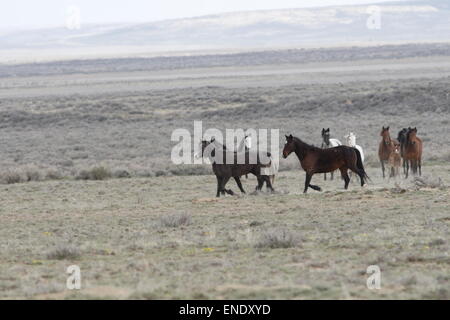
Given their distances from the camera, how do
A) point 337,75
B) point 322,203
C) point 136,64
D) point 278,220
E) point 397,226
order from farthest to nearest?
1. point 136,64
2. point 337,75
3. point 322,203
4. point 278,220
5. point 397,226

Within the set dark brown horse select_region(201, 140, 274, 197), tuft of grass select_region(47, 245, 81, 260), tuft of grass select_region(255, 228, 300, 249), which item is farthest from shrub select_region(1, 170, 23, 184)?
tuft of grass select_region(255, 228, 300, 249)

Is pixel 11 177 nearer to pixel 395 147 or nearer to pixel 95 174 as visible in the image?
pixel 95 174

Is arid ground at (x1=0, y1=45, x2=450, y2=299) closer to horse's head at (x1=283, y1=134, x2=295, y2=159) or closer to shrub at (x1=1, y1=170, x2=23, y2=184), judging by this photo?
shrub at (x1=1, y1=170, x2=23, y2=184)

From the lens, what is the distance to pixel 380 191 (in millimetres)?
19031

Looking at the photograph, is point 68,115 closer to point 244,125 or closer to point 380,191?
point 244,125

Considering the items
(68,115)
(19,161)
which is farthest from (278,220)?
(68,115)

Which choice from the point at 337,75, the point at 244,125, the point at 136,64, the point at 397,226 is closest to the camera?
the point at 397,226

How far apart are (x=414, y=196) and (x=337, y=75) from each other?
72034 millimetres

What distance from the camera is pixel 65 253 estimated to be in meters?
Answer: 12.2

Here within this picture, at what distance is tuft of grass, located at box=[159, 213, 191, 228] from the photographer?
1524 cm

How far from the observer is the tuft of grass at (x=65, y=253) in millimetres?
12227

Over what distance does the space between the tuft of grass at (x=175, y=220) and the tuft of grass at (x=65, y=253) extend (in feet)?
10.1

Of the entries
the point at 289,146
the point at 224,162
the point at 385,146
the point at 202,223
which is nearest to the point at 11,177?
the point at 224,162

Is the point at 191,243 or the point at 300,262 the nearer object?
the point at 300,262
